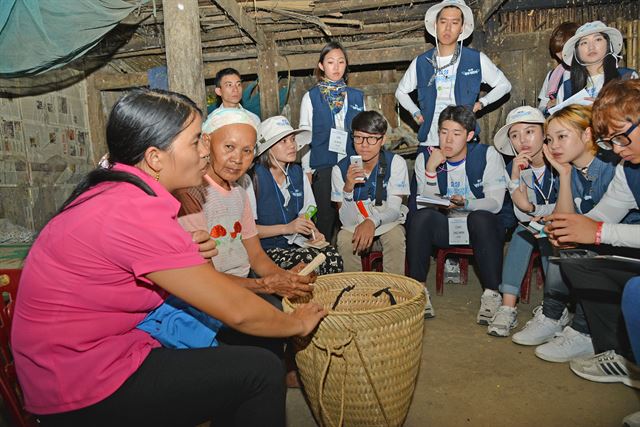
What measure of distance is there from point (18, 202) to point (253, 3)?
12.4 feet

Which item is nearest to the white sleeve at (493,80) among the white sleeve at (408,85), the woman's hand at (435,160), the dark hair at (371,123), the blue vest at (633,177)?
the white sleeve at (408,85)

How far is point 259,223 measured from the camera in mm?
3459

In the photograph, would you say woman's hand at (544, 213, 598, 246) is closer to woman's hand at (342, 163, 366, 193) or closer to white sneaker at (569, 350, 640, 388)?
white sneaker at (569, 350, 640, 388)

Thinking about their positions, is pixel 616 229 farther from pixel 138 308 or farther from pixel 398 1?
pixel 398 1

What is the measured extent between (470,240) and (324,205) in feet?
4.44

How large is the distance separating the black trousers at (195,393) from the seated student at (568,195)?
2.05m

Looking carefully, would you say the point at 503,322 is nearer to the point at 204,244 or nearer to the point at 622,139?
the point at 622,139

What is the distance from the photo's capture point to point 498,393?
249 centimetres

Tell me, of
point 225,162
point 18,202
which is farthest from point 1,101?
point 225,162

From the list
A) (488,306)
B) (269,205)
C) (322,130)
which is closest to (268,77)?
(322,130)

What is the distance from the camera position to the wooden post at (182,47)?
10.2 ft

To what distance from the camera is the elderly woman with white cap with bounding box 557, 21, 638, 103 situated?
11.7ft

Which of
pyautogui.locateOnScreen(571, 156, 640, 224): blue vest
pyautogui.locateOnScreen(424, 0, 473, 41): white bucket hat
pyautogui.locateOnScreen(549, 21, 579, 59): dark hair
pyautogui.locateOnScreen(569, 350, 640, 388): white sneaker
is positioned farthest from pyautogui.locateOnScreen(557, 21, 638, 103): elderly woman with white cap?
pyautogui.locateOnScreen(569, 350, 640, 388): white sneaker

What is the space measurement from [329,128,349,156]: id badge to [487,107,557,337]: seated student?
152cm
